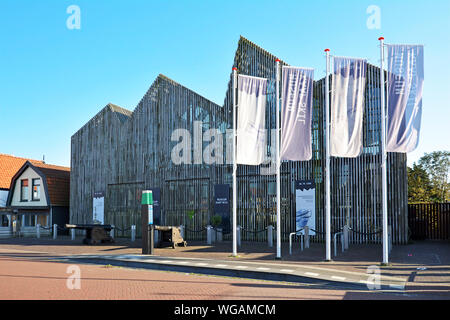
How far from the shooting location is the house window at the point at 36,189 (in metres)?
36.0

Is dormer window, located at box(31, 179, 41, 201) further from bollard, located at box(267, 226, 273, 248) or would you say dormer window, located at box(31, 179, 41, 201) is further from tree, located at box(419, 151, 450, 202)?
tree, located at box(419, 151, 450, 202)

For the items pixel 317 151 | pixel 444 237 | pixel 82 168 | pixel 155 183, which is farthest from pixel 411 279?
pixel 82 168

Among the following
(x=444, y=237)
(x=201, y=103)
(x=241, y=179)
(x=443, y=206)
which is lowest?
(x=444, y=237)

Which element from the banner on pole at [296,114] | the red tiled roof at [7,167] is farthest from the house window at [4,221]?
the banner on pole at [296,114]

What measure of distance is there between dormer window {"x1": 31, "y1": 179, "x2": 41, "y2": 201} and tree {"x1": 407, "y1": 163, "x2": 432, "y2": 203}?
103 feet

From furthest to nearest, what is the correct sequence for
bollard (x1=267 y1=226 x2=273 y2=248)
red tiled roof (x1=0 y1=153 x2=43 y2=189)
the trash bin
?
red tiled roof (x1=0 y1=153 x2=43 y2=189)
the trash bin
bollard (x1=267 y1=226 x2=273 y2=248)

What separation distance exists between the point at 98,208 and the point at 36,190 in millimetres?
7475

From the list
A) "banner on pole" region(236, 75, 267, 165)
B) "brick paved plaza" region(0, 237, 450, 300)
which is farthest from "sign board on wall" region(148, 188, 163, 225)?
"banner on pole" region(236, 75, 267, 165)

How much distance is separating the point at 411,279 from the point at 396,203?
406 inches

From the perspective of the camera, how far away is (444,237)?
25500 mm

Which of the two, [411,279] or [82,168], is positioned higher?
[82,168]

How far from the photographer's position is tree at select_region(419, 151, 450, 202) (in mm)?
36750
